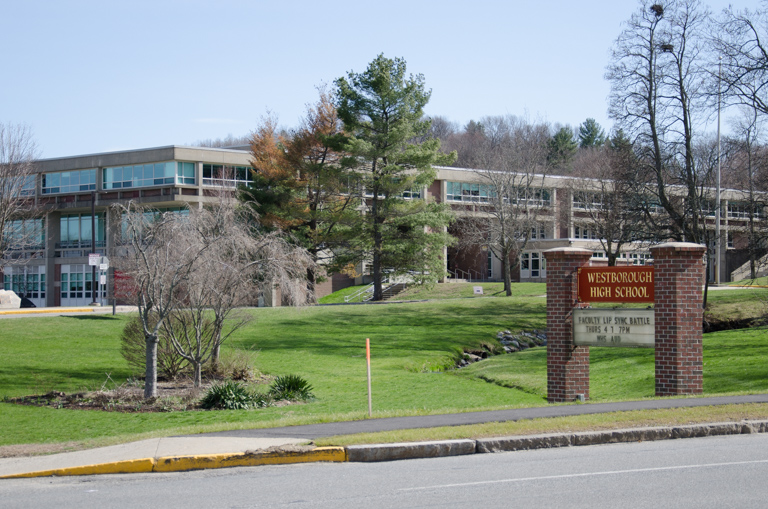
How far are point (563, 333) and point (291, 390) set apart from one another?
7194 millimetres

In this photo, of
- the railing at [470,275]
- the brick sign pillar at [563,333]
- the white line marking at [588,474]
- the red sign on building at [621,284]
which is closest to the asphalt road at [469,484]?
the white line marking at [588,474]

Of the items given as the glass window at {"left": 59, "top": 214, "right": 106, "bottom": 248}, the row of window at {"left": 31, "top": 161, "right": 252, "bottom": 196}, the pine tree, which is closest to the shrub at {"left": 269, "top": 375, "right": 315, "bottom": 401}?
the row of window at {"left": 31, "top": 161, "right": 252, "bottom": 196}

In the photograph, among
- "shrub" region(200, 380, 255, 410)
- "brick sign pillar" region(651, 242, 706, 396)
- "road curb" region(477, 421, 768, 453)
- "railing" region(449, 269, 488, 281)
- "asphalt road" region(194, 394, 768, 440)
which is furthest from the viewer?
"railing" region(449, 269, 488, 281)

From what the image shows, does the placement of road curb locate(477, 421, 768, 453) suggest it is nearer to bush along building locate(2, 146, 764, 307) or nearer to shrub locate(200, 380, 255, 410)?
shrub locate(200, 380, 255, 410)

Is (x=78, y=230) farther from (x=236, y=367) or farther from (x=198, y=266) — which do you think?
(x=198, y=266)

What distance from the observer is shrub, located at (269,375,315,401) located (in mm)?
18953

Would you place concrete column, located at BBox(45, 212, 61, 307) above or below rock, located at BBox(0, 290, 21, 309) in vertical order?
above

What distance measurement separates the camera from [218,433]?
37.6ft

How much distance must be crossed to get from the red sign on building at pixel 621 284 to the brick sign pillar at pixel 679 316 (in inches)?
11.6

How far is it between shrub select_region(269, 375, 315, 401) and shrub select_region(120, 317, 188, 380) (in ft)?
12.5

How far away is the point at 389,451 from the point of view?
9734 millimetres

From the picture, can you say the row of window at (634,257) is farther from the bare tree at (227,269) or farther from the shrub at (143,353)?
the bare tree at (227,269)

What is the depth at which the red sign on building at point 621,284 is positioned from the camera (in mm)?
15758

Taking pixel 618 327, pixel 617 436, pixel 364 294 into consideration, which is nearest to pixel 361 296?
pixel 364 294
